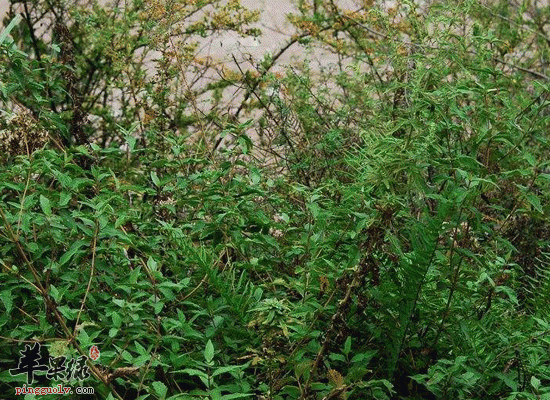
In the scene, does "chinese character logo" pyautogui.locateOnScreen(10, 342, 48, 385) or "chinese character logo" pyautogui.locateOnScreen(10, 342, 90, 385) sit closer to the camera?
"chinese character logo" pyautogui.locateOnScreen(10, 342, 90, 385)

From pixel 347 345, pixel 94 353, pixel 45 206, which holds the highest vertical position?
pixel 45 206

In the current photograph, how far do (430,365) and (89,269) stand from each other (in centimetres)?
119

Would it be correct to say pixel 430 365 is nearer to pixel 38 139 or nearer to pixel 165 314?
pixel 165 314

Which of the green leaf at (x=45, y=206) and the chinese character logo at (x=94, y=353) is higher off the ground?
the green leaf at (x=45, y=206)

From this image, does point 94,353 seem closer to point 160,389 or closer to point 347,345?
point 160,389

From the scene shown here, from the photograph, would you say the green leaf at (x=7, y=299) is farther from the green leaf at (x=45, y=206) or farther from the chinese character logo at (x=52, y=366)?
the green leaf at (x=45, y=206)

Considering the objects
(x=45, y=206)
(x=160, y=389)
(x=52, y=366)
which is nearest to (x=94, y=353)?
(x=52, y=366)

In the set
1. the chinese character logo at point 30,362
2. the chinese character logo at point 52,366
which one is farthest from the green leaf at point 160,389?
the chinese character logo at point 30,362

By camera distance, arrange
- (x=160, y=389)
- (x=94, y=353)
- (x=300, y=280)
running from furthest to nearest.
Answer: (x=300, y=280) → (x=94, y=353) → (x=160, y=389)

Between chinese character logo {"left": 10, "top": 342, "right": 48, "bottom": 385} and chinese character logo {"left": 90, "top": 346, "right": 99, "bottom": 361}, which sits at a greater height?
chinese character logo {"left": 90, "top": 346, "right": 99, "bottom": 361}

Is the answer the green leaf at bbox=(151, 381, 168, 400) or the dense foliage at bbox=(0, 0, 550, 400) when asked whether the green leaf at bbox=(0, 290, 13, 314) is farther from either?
the green leaf at bbox=(151, 381, 168, 400)

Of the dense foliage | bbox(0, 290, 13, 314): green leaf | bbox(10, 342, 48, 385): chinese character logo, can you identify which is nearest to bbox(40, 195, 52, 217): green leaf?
the dense foliage

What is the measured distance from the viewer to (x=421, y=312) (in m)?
3.45

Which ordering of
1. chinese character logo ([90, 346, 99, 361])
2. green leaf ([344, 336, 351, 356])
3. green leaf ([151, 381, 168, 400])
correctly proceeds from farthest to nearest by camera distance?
green leaf ([344, 336, 351, 356])
chinese character logo ([90, 346, 99, 361])
green leaf ([151, 381, 168, 400])
